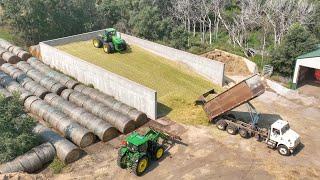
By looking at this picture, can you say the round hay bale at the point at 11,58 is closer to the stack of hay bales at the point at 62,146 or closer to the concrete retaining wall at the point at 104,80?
the concrete retaining wall at the point at 104,80

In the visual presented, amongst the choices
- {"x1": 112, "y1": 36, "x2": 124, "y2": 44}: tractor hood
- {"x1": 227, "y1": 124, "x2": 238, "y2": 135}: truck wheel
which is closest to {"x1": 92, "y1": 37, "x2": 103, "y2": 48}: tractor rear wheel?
{"x1": 112, "y1": 36, "x2": 124, "y2": 44}: tractor hood

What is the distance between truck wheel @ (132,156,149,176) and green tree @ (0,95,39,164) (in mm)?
6515

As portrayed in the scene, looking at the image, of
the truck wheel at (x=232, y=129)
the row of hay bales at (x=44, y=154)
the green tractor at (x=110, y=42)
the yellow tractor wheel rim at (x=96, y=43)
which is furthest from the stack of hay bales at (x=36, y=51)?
the truck wheel at (x=232, y=129)

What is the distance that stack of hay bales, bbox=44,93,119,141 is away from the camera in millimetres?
22234

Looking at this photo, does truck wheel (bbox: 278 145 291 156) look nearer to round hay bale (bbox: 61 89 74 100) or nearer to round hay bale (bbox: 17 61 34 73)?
round hay bale (bbox: 61 89 74 100)

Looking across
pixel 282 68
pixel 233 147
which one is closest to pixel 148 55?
pixel 282 68

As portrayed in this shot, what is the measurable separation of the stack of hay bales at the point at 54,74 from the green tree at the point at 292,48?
19.1m

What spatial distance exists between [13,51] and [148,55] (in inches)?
574

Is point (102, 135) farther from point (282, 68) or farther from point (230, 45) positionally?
point (230, 45)

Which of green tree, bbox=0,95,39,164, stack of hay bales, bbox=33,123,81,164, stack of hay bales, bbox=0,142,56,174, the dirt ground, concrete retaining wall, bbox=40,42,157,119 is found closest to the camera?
Result: stack of hay bales, bbox=0,142,56,174

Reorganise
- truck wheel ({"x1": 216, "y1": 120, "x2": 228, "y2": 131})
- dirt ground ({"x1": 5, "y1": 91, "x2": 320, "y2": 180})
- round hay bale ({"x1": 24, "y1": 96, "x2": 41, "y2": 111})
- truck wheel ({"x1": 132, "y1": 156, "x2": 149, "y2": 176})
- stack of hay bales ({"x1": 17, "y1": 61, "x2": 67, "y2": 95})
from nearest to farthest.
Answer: truck wheel ({"x1": 132, "y1": 156, "x2": 149, "y2": 176}), dirt ground ({"x1": 5, "y1": 91, "x2": 320, "y2": 180}), truck wheel ({"x1": 216, "y1": 120, "x2": 228, "y2": 131}), round hay bale ({"x1": 24, "y1": 96, "x2": 41, "y2": 111}), stack of hay bales ({"x1": 17, "y1": 61, "x2": 67, "y2": 95})

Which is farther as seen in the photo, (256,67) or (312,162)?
(256,67)

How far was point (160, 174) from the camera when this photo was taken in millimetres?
19359

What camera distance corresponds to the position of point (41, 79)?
96.0 ft
